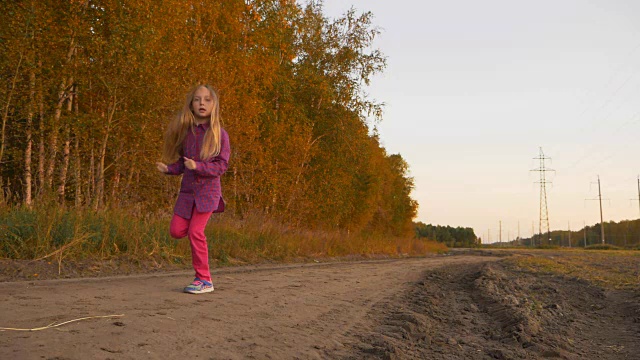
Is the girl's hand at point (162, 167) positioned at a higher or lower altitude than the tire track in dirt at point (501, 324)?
higher

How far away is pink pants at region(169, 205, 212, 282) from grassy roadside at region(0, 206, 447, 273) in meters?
3.16

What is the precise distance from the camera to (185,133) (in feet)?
21.1

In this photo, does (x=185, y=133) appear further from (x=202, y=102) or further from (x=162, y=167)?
(x=162, y=167)

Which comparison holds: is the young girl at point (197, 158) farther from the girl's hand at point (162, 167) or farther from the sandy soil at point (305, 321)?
the sandy soil at point (305, 321)

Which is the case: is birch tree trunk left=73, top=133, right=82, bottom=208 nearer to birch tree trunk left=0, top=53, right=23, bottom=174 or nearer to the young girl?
birch tree trunk left=0, top=53, right=23, bottom=174

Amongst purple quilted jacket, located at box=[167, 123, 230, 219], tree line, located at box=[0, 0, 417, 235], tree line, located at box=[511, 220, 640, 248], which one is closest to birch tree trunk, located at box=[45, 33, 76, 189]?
tree line, located at box=[0, 0, 417, 235]

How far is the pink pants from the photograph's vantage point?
21.1 feet

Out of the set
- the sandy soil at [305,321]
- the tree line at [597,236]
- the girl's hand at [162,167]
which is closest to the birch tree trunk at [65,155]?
the sandy soil at [305,321]

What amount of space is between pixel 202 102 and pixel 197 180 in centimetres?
92

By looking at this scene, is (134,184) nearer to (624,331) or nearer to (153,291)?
(153,291)

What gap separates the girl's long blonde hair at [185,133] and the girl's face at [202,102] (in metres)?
0.04

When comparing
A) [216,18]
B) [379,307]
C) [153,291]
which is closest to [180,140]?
[153,291]

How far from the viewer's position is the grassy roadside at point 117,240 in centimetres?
891

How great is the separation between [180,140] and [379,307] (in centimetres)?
324
